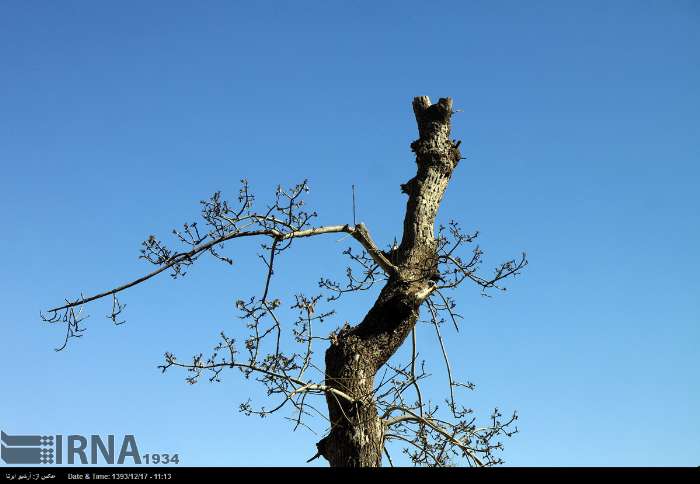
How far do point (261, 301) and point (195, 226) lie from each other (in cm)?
69

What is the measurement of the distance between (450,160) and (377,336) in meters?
1.70

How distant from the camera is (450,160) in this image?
19.6 feet

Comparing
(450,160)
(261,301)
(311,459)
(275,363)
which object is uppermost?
(450,160)

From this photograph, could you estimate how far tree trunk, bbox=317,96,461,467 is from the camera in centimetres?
465

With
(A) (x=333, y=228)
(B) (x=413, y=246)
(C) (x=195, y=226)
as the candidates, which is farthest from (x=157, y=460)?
(B) (x=413, y=246)

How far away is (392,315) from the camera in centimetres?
520

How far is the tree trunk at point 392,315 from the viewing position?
183 inches

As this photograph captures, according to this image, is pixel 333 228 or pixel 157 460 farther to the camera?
pixel 333 228
